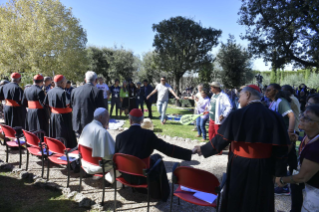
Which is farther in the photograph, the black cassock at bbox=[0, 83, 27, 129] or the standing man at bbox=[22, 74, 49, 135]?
the black cassock at bbox=[0, 83, 27, 129]

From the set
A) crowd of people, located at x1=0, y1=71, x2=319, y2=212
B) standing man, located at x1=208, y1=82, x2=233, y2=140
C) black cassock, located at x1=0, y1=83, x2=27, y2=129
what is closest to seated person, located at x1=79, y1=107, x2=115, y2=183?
crowd of people, located at x1=0, y1=71, x2=319, y2=212

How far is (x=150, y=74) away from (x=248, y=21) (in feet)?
79.5

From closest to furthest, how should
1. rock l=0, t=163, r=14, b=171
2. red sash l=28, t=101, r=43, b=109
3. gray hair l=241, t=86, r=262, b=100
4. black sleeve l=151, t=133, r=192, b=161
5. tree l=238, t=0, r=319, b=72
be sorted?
gray hair l=241, t=86, r=262, b=100 → black sleeve l=151, t=133, r=192, b=161 → rock l=0, t=163, r=14, b=171 → red sash l=28, t=101, r=43, b=109 → tree l=238, t=0, r=319, b=72

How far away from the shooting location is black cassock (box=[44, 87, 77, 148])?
5.21 m

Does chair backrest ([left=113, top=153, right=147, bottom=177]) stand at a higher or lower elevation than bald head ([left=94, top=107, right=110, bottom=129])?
lower

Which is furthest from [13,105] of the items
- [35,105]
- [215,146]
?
[215,146]

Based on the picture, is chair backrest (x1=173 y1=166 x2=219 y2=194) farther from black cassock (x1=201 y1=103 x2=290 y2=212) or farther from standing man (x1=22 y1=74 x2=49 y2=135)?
standing man (x1=22 y1=74 x2=49 y2=135)

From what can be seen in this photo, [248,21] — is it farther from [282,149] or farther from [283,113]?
[282,149]

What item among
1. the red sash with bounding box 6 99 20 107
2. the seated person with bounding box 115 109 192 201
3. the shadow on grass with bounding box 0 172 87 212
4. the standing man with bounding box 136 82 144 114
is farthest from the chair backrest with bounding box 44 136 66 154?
the standing man with bounding box 136 82 144 114

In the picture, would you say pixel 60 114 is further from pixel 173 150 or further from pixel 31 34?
pixel 31 34

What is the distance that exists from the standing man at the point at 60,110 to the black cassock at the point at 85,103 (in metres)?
0.22

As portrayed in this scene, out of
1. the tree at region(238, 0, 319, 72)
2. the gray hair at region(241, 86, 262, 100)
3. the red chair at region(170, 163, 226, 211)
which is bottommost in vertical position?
the red chair at region(170, 163, 226, 211)

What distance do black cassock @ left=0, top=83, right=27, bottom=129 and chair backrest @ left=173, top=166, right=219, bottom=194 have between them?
217 inches

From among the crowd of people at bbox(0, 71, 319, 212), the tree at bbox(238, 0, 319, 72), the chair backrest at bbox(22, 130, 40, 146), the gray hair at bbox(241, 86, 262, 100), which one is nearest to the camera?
the crowd of people at bbox(0, 71, 319, 212)
